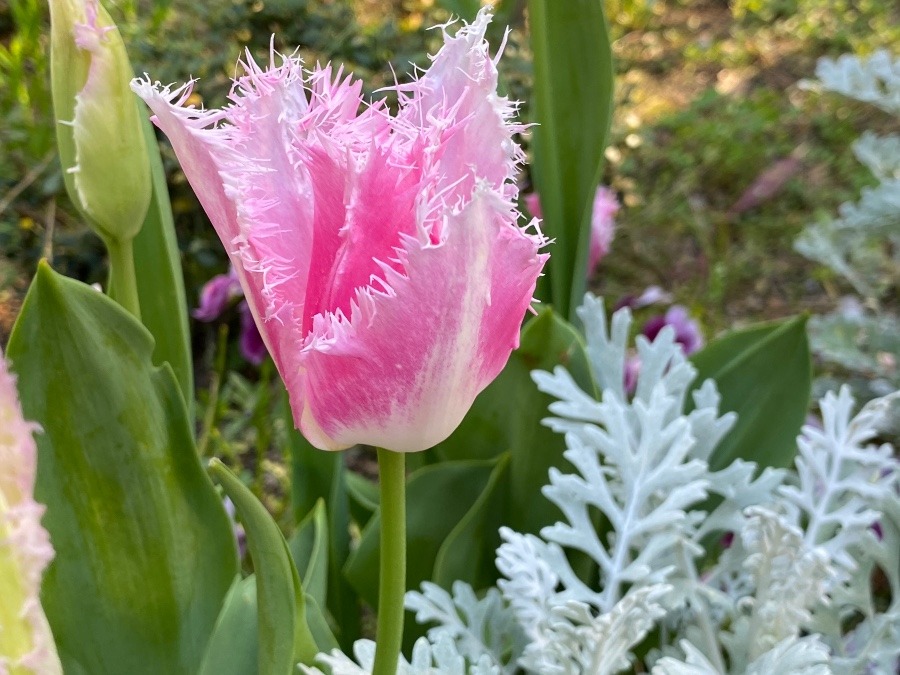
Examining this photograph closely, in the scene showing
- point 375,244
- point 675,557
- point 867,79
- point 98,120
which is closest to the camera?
point 375,244

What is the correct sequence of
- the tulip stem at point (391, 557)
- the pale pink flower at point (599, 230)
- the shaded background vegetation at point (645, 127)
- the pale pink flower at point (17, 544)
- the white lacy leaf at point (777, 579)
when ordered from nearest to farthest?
1. the pale pink flower at point (17, 544)
2. the tulip stem at point (391, 557)
3. the white lacy leaf at point (777, 579)
4. the pale pink flower at point (599, 230)
5. the shaded background vegetation at point (645, 127)

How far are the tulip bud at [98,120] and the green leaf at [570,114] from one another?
0.98ft

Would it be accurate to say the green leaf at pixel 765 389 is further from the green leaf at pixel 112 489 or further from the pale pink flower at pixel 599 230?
the green leaf at pixel 112 489

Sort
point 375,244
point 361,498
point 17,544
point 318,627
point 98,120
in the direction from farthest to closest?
point 361,498
point 318,627
point 98,120
point 375,244
point 17,544

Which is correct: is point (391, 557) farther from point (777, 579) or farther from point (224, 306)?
point (224, 306)

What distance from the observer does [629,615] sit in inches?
19.0

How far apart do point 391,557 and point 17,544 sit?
0.16 metres

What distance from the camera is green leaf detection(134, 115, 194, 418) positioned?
51 centimetres

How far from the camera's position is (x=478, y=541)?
65 cm

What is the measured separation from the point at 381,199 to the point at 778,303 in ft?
5.25

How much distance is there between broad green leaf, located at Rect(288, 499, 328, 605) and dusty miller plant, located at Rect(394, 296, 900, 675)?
0.18 feet

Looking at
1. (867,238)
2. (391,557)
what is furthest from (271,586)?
(867,238)

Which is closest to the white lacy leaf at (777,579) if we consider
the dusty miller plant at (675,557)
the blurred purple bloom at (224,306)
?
the dusty miller plant at (675,557)

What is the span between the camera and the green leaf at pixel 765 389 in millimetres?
664
